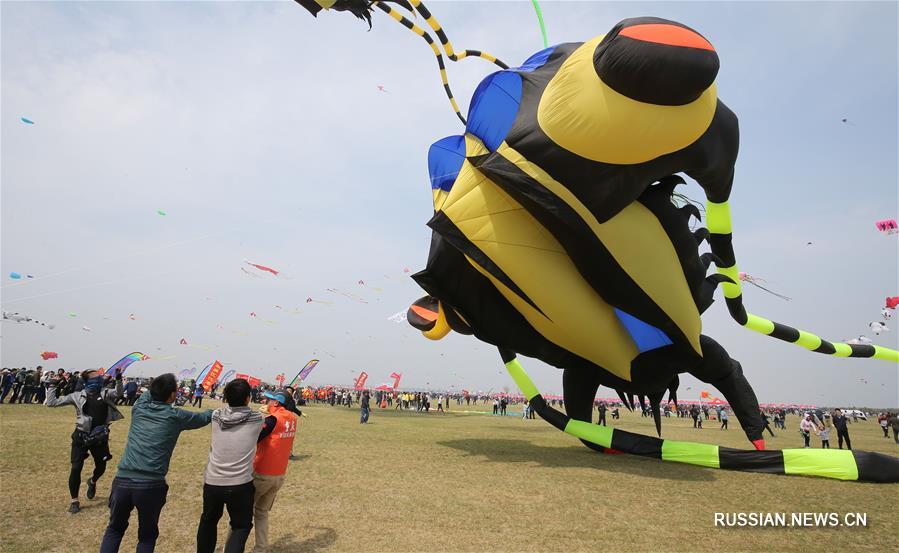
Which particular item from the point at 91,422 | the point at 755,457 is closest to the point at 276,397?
the point at 91,422

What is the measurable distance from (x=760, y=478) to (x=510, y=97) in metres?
9.42

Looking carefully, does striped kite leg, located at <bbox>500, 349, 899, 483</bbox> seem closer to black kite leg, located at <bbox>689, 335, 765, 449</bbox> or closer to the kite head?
black kite leg, located at <bbox>689, 335, 765, 449</bbox>

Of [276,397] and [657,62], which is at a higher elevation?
[657,62]

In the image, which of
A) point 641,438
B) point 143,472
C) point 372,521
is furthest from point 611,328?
point 143,472

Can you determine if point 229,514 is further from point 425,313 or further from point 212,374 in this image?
point 212,374

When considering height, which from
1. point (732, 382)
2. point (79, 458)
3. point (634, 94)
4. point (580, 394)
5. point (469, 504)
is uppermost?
point (634, 94)

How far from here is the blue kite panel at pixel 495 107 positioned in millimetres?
9453

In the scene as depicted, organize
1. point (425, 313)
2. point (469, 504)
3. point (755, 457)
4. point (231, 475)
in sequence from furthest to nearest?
1. point (425, 313)
2. point (755, 457)
3. point (469, 504)
4. point (231, 475)

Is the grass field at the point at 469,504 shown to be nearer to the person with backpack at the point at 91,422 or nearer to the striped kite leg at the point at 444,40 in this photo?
the person with backpack at the point at 91,422

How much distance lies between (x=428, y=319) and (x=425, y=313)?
399mm

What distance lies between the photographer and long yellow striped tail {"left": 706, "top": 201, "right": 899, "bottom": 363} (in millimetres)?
10359

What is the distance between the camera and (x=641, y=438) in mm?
11492

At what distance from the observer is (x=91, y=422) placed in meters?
6.50

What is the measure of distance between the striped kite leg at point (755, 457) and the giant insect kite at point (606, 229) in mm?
30
